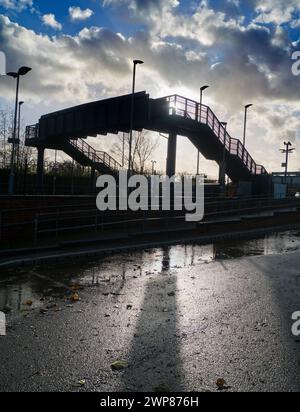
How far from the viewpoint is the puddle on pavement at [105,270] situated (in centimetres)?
763

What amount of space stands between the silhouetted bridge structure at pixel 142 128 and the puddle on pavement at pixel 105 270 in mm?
12306

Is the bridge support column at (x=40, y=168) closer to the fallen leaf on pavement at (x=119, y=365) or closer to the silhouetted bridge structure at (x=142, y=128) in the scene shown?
the silhouetted bridge structure at (x=142, y=128)

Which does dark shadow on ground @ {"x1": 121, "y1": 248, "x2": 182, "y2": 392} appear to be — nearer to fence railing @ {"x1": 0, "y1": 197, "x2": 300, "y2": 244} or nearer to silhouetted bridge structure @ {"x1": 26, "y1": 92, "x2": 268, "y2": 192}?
fence railing @ {"x1": 0, "y1": 197, "x2": 300, "y2": 244}

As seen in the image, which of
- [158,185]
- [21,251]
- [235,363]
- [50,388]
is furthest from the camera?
[158,185]

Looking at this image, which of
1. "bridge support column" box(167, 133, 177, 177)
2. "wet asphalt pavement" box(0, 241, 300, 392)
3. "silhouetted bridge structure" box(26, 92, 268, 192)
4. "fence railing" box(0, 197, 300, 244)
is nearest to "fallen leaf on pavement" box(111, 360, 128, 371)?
"wet asphalt pavement" box(0, 241, 300, 392)

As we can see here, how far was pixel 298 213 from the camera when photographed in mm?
24234

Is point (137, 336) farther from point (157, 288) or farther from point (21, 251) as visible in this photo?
point (21, 251)

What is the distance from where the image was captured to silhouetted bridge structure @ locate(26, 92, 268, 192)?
25.7m

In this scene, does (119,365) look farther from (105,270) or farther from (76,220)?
(76,220)

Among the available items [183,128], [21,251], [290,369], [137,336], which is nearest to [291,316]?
[290,369]

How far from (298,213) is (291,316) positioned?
19.1 metres

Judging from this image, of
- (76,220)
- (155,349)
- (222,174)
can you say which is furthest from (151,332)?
(222,174)

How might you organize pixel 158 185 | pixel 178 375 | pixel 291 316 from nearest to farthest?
pixel 178 375 → pixel 291 316 → pixel 158 185

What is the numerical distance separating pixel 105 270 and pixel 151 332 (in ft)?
15.5
